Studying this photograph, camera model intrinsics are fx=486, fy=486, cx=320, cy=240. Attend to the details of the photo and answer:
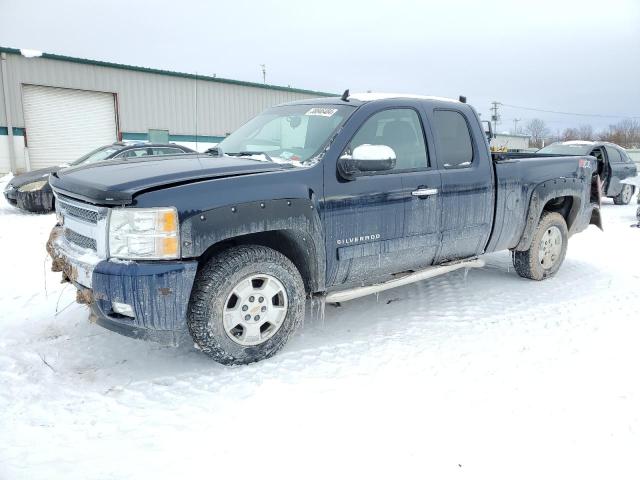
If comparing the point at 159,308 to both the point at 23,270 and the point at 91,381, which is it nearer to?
the point at 91,381

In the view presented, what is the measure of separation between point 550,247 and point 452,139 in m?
2.13

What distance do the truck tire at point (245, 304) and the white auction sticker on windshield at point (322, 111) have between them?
4.33ft

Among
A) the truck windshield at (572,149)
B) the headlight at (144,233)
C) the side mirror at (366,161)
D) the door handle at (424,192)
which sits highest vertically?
the side mirror at (366,161)

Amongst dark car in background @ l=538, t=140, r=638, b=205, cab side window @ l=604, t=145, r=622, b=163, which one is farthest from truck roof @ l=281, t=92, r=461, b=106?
cab side window @ l=604, t=145, r=622, b=163

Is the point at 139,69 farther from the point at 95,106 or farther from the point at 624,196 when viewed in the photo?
the point at 624,196

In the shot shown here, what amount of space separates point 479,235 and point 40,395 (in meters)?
3.80

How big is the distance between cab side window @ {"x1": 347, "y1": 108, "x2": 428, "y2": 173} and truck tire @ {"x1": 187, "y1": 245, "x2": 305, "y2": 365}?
1254 millimetres

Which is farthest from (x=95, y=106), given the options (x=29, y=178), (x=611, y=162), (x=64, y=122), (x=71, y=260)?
(x=71, y=260)

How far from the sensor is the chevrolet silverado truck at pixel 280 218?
9.70ft

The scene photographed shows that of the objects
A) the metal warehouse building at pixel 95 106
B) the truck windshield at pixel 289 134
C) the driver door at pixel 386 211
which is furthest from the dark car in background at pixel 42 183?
the metal warehouse building at pixel 95 106

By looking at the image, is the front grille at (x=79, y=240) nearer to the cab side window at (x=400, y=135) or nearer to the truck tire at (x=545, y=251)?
the cab side window at (x=400, y=135)

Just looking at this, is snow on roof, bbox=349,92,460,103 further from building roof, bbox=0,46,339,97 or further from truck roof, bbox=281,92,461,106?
building roof, bbox=0,46,339,97

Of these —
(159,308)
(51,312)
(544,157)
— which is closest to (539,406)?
(159,308)

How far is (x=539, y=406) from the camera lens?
2885 mm
